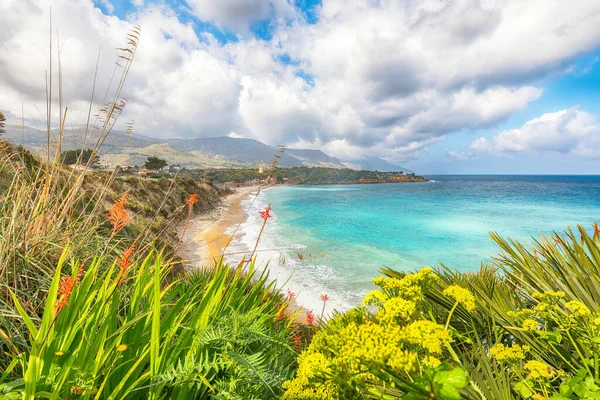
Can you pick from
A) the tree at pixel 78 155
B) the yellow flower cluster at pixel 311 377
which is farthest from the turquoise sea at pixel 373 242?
the yellow flower cluster at pixel 311 377

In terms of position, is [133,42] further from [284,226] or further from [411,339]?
[284,226]

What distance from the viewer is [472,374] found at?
4.68 feet

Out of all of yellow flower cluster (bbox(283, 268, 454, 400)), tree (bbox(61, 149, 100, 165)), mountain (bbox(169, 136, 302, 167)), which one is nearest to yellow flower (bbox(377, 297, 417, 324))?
yellow flower cluster (bbox(283, 268, 454, 400))

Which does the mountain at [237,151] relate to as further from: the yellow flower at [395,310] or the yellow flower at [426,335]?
the yellow flower at [426,335]

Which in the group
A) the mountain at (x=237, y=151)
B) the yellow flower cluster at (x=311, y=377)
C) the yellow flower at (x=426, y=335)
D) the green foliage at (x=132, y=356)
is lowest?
the green foliage at (x=132, y=356)

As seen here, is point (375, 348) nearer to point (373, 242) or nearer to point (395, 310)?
point (395, 310)

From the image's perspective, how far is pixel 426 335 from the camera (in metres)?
0.82

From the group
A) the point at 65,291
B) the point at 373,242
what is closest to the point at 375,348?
the point at 65,291

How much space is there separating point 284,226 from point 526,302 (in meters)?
29.8

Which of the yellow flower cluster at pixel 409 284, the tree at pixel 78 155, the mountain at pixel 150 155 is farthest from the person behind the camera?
the mountain at pixel 150 155

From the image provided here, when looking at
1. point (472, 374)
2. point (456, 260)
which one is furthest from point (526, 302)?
point (456, 260)

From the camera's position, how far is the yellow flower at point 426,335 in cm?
76

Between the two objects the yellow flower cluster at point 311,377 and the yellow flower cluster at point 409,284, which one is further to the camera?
the yellow flower cluster at point 409,284

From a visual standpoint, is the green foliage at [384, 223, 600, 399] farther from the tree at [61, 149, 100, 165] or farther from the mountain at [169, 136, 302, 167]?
the tree at [61, 149, 100, 165]
